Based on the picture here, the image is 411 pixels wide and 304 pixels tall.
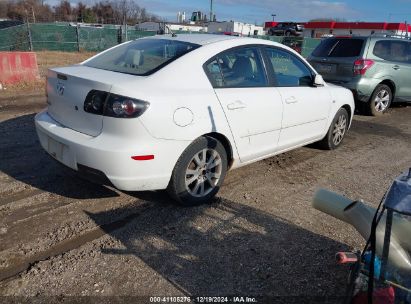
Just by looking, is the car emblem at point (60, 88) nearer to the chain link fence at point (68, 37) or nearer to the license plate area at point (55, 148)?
the license plate area at point (55, 148)

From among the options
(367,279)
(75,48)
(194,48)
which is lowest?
(75,48)

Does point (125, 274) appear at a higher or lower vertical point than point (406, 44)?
lower

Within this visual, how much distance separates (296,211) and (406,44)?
746 centimetres

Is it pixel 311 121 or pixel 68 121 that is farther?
pixel 311 121

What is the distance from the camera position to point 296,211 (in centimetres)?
396

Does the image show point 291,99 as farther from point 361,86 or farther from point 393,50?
point 393,50

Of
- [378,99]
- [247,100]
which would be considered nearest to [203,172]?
[247,100]

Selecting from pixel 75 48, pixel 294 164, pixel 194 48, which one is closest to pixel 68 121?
pixel 194 48

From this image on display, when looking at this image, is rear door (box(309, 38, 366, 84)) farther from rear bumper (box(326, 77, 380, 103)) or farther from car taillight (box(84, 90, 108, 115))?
car taillight (box(84, 90, 108, 115))

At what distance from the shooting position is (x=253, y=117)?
13.5 ft

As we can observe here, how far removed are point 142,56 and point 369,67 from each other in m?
5.98

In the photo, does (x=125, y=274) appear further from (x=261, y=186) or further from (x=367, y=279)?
(x=261, y=186)

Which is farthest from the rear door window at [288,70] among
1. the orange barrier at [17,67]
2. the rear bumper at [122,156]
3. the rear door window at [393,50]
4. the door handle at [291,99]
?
the orange barrier at [17,67]

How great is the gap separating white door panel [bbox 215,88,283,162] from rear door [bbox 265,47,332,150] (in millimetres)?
178
